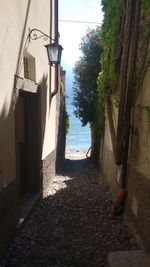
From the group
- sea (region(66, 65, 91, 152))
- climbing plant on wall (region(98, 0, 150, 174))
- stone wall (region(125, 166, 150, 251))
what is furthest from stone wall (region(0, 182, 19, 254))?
sea (region(66, 65, 91, 152))

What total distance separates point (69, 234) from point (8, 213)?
114 cm

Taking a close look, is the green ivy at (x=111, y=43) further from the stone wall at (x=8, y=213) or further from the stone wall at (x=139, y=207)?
the stone wall at (x=8, y=213)

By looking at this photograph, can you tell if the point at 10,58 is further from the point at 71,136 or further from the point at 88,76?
the point at 71,136

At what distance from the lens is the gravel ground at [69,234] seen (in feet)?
12.0

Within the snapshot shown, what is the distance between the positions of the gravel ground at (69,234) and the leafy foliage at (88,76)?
5.22 meters

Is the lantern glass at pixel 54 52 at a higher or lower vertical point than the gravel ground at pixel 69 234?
higher

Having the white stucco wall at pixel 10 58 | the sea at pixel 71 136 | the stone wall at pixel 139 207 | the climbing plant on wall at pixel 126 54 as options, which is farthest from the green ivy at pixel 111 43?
the sea at pixel 71 136

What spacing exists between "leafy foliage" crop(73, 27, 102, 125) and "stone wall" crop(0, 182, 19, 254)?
7701 mm

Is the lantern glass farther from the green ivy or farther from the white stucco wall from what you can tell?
the green ivy

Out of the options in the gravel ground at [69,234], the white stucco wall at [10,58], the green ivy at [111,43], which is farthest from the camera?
the green ivy at [111,43]

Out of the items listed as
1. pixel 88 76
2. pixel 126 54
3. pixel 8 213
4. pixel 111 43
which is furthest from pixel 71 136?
pixel 8 213

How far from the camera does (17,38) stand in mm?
4102

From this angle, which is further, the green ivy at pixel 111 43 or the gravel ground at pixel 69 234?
the green ivy at pixel 111 43

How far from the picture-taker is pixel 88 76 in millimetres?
11203
